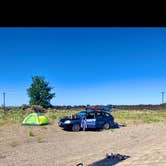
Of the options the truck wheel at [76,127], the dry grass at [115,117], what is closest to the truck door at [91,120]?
the truck wheel at [76,127]

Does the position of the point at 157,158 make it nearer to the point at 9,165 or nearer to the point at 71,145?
the point at 9,165

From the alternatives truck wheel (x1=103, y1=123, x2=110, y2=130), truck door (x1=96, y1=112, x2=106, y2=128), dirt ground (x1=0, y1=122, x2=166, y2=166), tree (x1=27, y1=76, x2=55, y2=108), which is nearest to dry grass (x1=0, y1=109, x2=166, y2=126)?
truck door (x1=96, y1=112, x2=106, y2=128)

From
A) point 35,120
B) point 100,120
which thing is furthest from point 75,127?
point 35,120

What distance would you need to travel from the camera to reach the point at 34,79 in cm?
9131

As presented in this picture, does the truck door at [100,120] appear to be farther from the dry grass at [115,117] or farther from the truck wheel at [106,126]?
the dry grass at [115,117]

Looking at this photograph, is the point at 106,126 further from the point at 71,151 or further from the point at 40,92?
the point at 40,92

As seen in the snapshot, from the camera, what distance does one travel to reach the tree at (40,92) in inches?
3487

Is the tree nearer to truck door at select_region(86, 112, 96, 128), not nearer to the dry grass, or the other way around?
the dry grass

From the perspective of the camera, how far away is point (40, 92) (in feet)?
292

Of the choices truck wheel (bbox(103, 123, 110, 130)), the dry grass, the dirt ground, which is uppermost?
the dry grass

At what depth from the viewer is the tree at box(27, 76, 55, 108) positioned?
291 ft

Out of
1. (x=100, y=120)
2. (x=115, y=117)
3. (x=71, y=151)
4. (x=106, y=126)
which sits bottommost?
(x=71, y=151)
